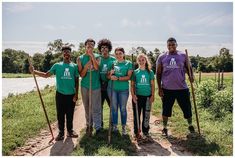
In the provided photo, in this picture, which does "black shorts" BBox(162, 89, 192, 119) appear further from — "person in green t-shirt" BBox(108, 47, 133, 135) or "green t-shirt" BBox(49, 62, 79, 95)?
"green t-shirt" BBox(49, 62, 79, 95)

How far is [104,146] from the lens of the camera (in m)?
6.51

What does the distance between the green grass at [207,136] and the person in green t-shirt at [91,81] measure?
1.70 m

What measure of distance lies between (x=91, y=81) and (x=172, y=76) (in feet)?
5.60

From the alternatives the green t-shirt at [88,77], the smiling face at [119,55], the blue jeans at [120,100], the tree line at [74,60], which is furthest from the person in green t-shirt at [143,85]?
the tree line at [74,60]

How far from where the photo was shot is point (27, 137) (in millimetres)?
7691

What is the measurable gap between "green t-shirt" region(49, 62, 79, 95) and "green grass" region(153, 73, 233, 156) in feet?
7.95

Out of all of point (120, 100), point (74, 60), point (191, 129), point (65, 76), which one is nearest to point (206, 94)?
point (191, 129)

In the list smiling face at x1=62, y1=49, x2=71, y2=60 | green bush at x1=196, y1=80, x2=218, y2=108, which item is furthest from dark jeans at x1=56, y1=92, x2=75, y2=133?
green bush at x1=196, y1=80, x2=218, y2=108

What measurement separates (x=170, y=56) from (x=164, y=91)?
0.80 m

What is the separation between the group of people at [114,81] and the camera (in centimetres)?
698

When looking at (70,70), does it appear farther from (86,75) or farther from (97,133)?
(97,133)

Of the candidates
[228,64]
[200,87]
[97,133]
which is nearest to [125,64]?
[97,133]

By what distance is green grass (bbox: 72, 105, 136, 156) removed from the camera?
6203 millimetres

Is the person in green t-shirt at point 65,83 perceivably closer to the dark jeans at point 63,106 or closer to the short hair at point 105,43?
the dark jeans at point 63,106
